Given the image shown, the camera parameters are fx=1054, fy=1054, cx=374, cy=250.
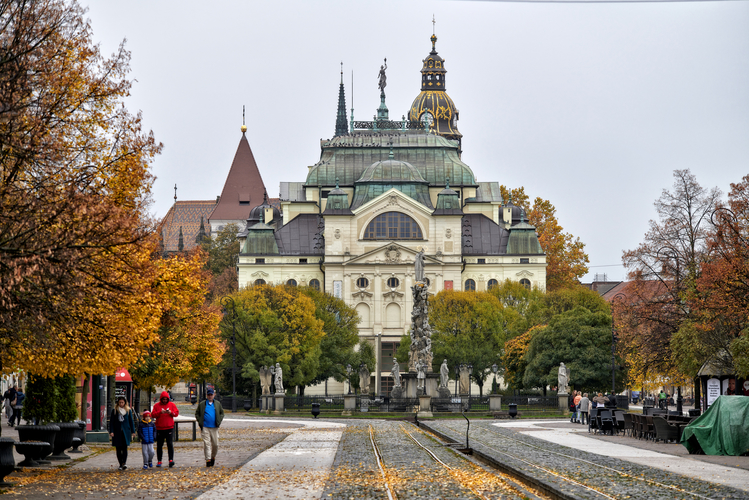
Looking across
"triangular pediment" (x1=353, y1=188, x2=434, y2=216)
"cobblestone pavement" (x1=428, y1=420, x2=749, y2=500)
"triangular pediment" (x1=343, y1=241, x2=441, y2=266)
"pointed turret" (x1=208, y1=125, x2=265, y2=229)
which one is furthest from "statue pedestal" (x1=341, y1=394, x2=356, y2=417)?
"pointed turret" (x1=208, y1=125, x2=265, y2=229)

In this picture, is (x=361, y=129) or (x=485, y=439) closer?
(x=485, y=439)

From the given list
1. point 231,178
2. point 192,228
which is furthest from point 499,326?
point 192,228

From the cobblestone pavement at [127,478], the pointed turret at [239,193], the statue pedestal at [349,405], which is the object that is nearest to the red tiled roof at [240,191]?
the pointed turret at [239,193]

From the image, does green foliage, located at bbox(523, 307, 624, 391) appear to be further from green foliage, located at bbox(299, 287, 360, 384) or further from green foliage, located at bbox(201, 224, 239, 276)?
green foliage, located at bbox(201, 224, 239, 276)

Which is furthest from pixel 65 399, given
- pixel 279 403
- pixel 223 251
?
pixel 223 251

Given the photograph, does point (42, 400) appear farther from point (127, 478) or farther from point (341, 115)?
point (341, 115)

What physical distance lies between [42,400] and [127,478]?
671 centimetres

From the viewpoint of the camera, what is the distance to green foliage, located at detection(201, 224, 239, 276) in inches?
4700

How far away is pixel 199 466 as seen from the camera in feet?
76.5

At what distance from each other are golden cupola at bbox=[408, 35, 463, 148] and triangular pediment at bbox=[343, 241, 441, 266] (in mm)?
41942

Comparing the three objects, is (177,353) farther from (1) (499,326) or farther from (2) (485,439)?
(1) (499,326)

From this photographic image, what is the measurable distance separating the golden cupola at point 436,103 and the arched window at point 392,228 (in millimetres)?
39732

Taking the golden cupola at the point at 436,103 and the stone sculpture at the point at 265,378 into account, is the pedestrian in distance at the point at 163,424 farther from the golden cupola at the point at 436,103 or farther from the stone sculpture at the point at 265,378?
the golden cupola at the point at 436,103

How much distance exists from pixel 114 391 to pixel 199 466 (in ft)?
42.1
